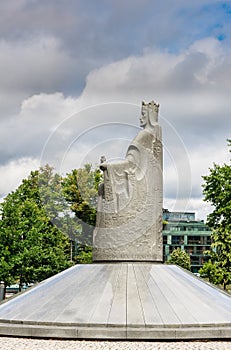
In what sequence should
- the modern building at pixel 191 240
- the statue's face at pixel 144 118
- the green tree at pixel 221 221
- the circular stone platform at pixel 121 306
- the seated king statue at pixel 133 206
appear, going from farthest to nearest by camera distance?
the modern building at pixel 191 240 → the green tree at pixel 221 221 → the statue's face at pixel 144 118 → the seated king statue at pixel 133 206 → the circular stone platform at pixel 121 306

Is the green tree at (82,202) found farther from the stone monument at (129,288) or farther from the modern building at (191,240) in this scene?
the modern building at (191,240)

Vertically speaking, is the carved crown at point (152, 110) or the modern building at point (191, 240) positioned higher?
the carved crown at point (152, 110)

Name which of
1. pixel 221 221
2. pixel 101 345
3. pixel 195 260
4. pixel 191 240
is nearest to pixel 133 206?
pixel 101 345

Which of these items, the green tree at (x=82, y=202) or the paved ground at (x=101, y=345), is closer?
the paved ground at (x=101, y=345)

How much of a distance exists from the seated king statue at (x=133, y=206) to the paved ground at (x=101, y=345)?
Answer: 5482 millimetres

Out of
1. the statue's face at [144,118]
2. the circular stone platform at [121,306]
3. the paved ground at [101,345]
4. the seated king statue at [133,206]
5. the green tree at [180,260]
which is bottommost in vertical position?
the paved ground at [101,345]

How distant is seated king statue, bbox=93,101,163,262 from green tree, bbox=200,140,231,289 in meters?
14.6

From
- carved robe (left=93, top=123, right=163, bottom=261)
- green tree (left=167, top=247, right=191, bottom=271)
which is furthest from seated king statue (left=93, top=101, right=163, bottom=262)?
green tree (left=167, top=247, right=191, bottom=271)

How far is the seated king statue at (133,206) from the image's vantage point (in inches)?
689

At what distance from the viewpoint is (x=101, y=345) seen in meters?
11.5

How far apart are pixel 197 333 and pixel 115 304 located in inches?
97.6

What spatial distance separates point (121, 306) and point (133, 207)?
4834mm

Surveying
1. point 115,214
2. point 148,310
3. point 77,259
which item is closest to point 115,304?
point 148,310

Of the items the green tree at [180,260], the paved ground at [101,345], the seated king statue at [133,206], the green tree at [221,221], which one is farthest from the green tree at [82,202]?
the green tree at [180,260]
